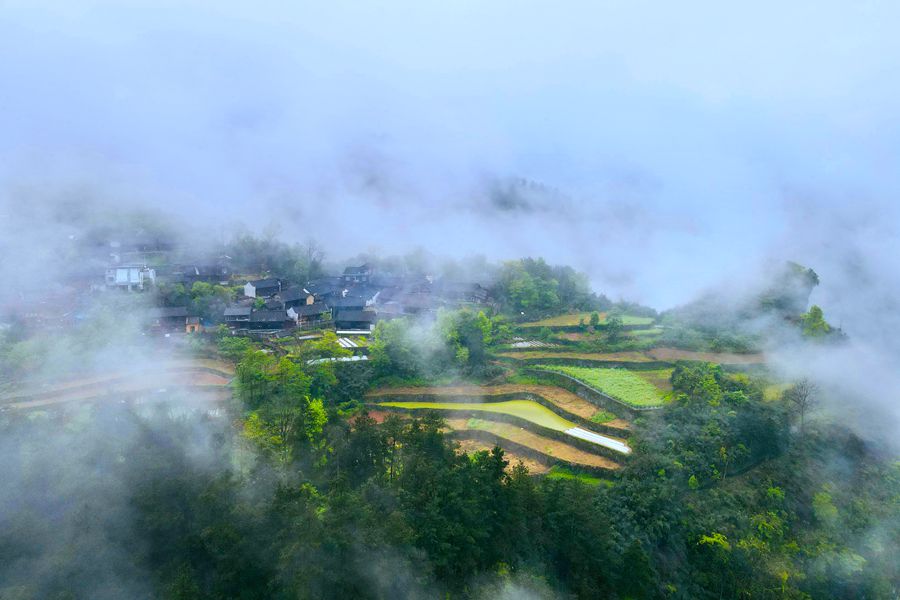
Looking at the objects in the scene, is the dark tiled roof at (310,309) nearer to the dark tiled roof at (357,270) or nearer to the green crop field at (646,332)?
the dark tiled roof at (357,270)

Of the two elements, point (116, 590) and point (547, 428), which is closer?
point (116, 590)

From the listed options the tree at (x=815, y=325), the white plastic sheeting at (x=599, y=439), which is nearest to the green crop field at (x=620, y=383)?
the white plastic sheeting at (x=599, y=439)

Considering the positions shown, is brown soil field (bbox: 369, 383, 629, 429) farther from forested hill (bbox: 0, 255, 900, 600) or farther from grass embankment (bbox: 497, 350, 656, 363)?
grass embankment (bbox: 497, 350, 656, 363)

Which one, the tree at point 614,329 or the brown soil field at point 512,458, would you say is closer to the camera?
the brown soil field at point 512,458

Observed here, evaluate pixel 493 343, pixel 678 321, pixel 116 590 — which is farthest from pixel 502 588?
pixel 678 321

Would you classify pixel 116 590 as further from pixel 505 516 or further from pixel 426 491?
pixel 505 516

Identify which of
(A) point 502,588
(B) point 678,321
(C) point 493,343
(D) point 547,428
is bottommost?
(A) point 502,588

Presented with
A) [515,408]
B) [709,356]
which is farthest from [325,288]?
[709,356]

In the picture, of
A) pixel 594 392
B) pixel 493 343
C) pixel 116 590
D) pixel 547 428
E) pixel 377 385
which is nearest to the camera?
pixel 116 590
